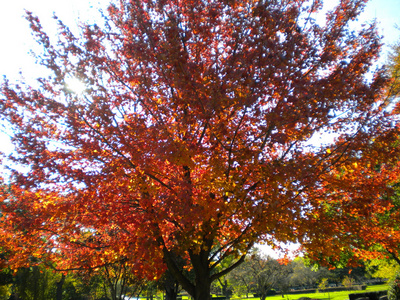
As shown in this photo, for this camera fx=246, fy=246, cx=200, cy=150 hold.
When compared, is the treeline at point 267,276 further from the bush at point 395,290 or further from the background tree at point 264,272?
the bush at point 395,290

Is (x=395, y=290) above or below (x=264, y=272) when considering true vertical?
below

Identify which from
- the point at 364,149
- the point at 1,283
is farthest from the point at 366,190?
the point at 1,283

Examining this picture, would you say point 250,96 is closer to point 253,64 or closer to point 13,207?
point 253,64

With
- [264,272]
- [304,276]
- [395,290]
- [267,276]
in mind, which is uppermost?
[304,276]

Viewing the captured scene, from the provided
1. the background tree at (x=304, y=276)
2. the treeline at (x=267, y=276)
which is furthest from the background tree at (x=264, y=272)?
the background tree at (x=304, y=276)

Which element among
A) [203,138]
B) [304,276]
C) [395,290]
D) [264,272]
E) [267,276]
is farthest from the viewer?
[304,276]

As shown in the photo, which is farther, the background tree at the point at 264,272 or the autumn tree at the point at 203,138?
the background tree at the point at 264,272

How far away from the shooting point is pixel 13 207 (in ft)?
21.4

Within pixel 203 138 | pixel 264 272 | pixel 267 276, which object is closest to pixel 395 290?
pixel 267 276

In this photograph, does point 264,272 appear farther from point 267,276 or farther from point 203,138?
point 203,138

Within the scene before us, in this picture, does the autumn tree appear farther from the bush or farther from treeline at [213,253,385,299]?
the bush

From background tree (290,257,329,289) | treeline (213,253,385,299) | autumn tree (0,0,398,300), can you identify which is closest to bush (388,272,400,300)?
treeline (213,253,385,299)

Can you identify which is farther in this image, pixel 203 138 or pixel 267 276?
pixel 267 276

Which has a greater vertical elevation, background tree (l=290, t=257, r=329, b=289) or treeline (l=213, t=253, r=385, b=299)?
background tree (l=290, t=257, r=329, b=289)
